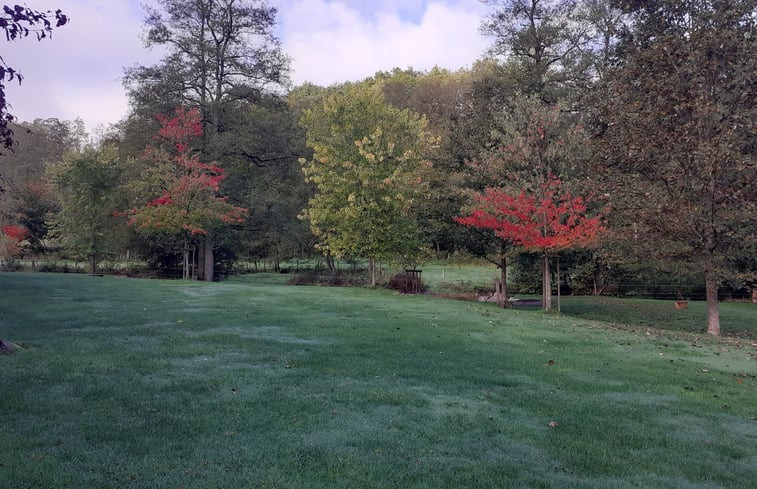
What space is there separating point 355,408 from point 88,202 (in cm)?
2713

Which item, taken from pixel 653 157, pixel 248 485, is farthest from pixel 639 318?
pixel 248 485

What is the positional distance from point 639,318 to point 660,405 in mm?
15285

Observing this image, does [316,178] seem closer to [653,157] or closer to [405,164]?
[405,164]

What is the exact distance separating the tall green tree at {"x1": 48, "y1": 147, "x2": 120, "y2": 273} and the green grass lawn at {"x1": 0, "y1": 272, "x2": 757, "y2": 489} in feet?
61.8

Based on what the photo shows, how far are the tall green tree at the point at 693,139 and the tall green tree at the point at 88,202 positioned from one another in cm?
2433

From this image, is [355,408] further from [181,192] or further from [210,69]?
[210,69]

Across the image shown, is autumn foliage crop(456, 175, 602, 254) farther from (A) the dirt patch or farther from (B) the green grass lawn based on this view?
(A) the dirt patch

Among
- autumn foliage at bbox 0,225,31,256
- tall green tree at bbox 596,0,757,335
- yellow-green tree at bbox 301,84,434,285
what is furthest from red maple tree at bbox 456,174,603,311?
autumn foliage at bbox 0,225,31,256

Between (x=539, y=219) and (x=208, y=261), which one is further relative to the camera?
(x=208, y=261)

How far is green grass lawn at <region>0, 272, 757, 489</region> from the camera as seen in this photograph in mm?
4301

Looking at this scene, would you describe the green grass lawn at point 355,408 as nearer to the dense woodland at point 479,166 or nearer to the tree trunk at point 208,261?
the dense woodland at point 479,166

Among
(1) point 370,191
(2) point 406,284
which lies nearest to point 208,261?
(1) point 370,191

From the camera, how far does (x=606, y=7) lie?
2936cm

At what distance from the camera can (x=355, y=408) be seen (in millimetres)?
5887
